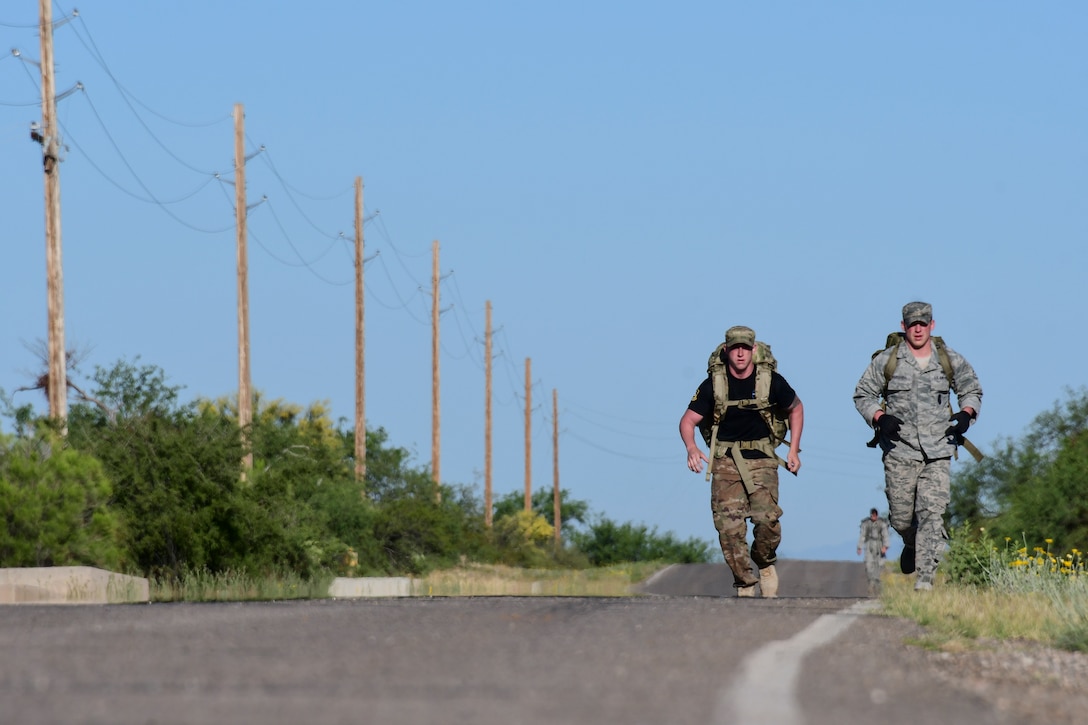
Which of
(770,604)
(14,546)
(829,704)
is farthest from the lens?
(14,546)

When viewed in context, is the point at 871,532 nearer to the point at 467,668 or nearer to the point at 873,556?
the point at 873,556

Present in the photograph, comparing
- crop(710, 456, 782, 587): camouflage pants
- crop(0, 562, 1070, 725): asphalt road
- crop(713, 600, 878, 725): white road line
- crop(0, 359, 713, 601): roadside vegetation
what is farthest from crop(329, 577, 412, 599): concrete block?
crop(713, 600, 878, 725): white road line

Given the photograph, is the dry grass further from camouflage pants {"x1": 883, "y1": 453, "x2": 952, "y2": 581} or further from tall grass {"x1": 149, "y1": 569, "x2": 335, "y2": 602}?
tall grass {"x1": 149, "y1": 569, "x2": 335, "y2": 602}

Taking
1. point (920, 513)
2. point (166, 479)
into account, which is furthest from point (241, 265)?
point (920, 513)

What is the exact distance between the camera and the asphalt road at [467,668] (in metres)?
6.22

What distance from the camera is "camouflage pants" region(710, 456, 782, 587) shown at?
15938 millimetres

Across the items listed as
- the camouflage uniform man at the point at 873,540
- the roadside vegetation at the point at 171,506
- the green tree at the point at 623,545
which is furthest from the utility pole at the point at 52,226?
the green tree at the point at 623,545

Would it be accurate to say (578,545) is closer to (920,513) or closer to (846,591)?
(846,591)

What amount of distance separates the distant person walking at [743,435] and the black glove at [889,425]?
698mm

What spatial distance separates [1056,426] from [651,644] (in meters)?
47.1

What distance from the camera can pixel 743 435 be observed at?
15.9m

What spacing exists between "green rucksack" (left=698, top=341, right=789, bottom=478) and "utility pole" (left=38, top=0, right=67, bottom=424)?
16396 mm

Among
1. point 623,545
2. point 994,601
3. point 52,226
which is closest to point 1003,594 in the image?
point 994,601

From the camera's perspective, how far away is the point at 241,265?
39.8 metres
